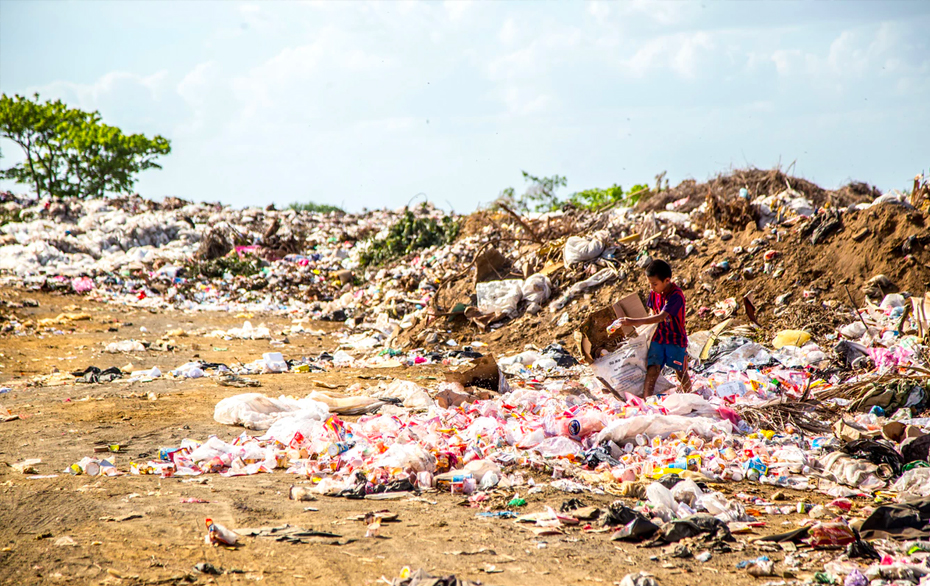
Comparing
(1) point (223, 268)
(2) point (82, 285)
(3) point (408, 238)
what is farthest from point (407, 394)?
(1) point (223, 268)

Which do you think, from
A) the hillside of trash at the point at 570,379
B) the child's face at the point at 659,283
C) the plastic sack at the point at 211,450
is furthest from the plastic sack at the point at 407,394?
the child's face at the point at 659,283

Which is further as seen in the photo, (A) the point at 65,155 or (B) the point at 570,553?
(A) the point at 65,155

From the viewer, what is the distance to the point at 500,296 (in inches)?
366

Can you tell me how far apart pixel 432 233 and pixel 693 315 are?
23.9 ft

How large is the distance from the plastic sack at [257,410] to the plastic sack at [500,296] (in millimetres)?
4480

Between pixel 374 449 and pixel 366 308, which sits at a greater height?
pixel 366 308

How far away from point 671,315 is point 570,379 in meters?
1.94

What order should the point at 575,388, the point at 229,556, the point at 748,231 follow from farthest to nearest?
the point at 748,231 < the point at 575,388 < the point at 229,556

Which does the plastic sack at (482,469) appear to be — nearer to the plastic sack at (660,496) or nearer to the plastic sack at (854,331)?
the plastic sack at (660,496)

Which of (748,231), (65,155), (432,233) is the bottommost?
(748,231)

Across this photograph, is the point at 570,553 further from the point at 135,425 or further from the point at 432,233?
the point at 432,233

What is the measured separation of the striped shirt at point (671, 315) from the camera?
4.57m

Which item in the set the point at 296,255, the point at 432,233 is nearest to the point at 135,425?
the point at 432,233

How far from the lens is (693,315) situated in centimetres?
782
